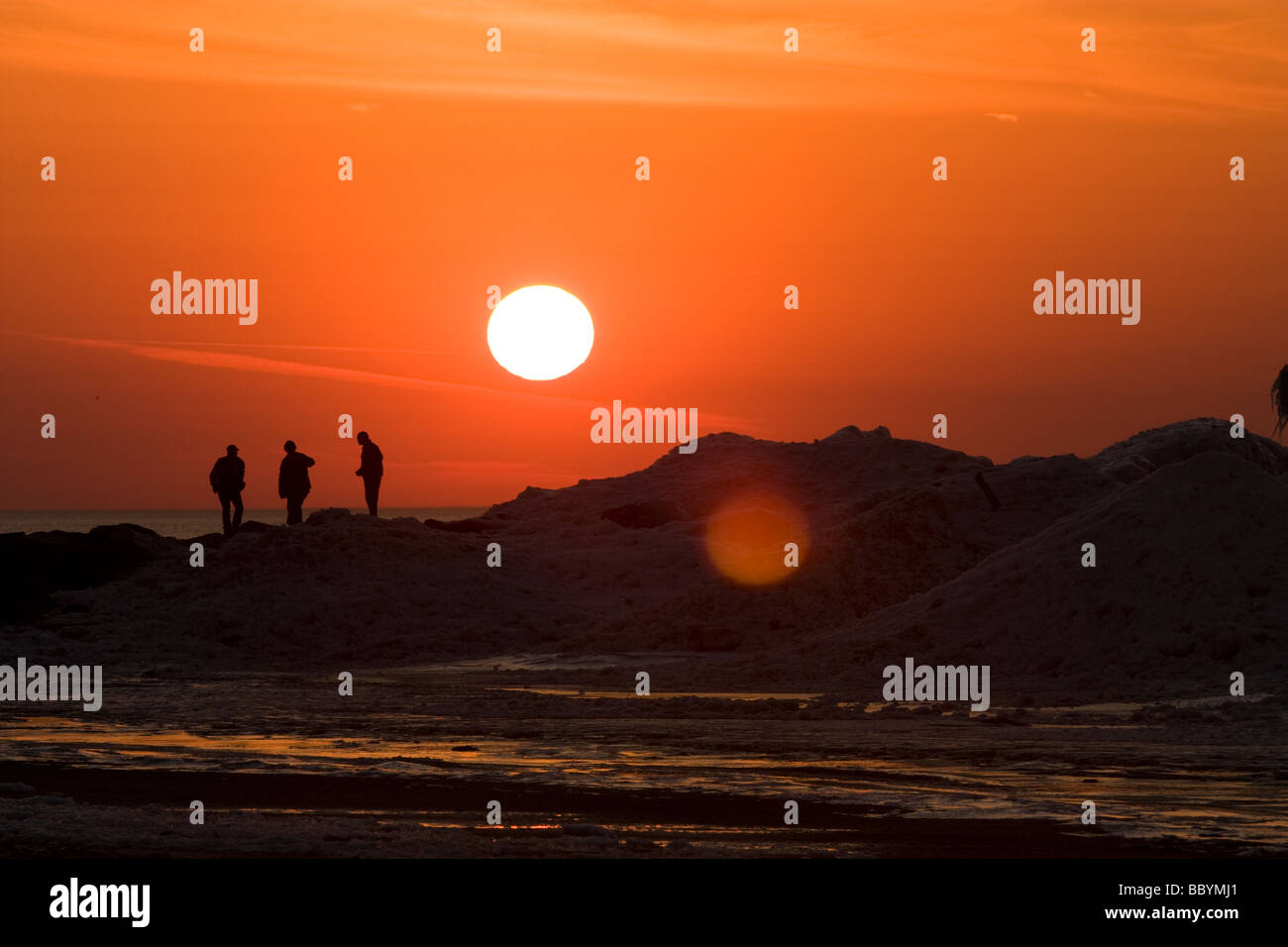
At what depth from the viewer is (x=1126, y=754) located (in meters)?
12.8

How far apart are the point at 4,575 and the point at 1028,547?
55.0ft

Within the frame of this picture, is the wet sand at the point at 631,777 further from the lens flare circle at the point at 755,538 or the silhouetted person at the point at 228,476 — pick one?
the silhouetted person at the point at 228,476

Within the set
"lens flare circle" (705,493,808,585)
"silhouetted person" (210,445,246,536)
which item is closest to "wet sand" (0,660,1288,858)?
"lens flare circle" (705,493,808,585)

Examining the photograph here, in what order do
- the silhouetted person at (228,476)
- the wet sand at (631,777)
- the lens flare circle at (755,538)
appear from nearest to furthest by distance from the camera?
the wet sand at (631,777) → the lens flare circle at (755,538) → the silhouetted person at (228,476)

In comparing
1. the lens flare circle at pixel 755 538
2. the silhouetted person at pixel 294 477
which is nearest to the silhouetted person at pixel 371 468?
the silhouetted person at pixel 294 477

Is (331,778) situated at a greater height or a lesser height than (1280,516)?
lesser

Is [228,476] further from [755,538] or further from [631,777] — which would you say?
[631,777]

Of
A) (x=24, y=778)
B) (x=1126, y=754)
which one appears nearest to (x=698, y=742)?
(x=1126, y=754)

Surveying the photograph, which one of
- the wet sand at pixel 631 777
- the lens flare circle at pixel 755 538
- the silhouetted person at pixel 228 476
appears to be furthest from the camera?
the silhouetted person at pixel 228 476

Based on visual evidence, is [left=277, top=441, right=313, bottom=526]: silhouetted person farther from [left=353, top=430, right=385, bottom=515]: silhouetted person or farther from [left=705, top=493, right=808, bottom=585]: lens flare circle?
[left=705, top=493, right=808, bottom=585]: lens flare circle

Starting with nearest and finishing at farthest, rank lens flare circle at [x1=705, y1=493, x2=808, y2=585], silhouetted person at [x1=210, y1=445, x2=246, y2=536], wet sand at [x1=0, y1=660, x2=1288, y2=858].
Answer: wet sand at [x1=0, y1=660, x2=1288, y2=858] < lens flare circle at [x1=705, y1=493, x2=808, y2=585] < silhouetted person at [x1=210, y1=445, x2=246, y2=536]
